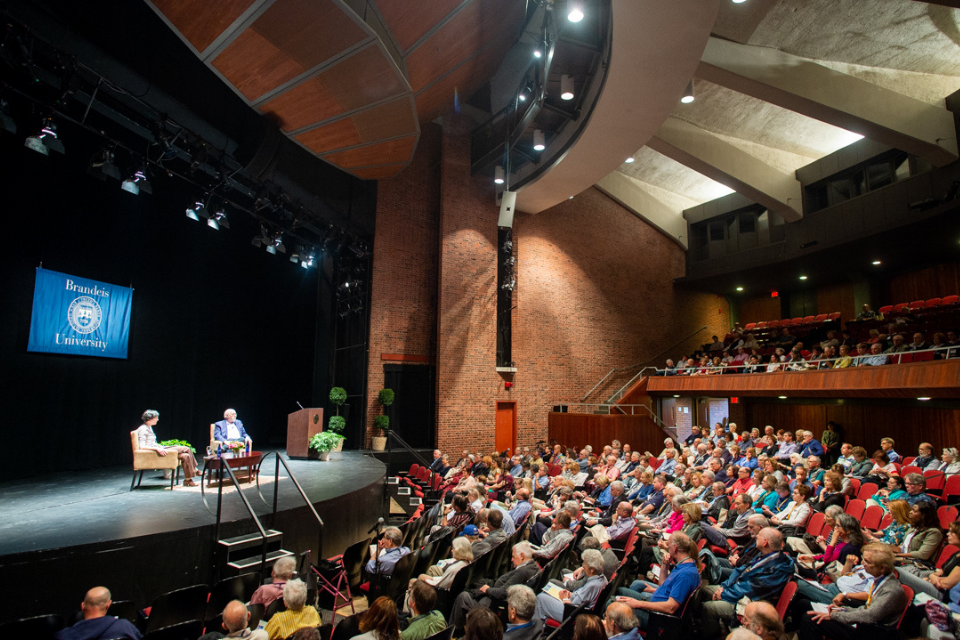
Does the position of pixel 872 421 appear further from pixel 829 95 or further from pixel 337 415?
pixel 337 415

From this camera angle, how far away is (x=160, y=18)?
248 inches

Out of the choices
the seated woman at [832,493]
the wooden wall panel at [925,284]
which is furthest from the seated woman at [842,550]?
the wooden wall panel at [925,284]

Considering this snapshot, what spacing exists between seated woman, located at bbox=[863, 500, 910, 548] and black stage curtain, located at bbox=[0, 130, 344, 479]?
8892mm

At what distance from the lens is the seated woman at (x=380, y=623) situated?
8.73ft

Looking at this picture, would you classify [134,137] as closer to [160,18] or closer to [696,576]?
[160,18]

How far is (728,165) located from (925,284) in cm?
596

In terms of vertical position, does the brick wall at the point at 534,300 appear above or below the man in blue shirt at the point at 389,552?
above

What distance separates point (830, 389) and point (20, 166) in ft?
41.5

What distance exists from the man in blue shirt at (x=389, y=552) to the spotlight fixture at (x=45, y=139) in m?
4.94

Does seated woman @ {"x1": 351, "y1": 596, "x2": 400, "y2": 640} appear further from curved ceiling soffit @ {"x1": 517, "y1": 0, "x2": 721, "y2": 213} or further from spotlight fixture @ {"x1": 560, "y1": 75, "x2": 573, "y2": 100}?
spotlight fixture @ {"x1": 560, "y1": 75, "x2": 573, "y2": 100}

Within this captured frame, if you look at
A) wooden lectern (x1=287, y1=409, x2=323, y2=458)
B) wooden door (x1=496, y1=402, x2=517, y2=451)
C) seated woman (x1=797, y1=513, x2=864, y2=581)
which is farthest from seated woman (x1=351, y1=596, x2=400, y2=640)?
wooden door (x1=496, y1=402, x2=517, y2=451)

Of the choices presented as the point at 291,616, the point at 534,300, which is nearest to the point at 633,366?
the point at 534,300

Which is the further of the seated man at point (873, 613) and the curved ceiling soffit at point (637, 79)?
the curved ceiling soffit at point (637, 79)

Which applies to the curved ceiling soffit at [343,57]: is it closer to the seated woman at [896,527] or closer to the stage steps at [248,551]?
the stage steps at [248,551]
